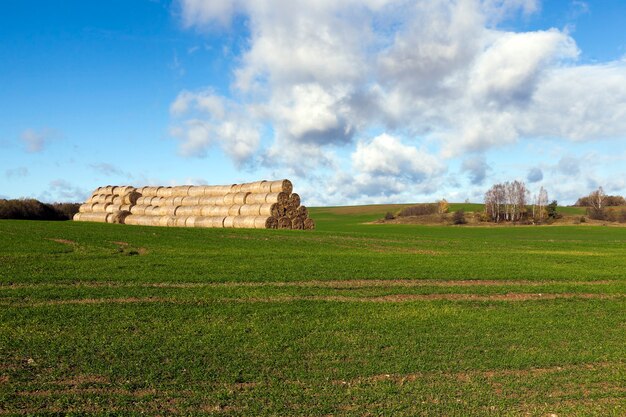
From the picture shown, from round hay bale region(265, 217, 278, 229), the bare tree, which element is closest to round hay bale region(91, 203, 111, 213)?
round hay bale region(265, 217, 278, 229)

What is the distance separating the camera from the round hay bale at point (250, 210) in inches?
1655

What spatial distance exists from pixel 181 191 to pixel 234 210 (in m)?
8.66

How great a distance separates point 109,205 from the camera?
2053 inches

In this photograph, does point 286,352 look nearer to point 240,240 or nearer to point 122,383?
point 122,383

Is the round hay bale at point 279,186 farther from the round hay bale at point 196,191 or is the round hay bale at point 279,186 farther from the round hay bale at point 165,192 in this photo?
the round hay bale at point 165,192

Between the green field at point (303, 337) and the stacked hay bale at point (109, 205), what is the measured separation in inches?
1047

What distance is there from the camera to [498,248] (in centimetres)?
3522

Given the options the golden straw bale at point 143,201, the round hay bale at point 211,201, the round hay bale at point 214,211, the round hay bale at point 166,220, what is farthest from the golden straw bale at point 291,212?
the golden straw bale at point 143,201

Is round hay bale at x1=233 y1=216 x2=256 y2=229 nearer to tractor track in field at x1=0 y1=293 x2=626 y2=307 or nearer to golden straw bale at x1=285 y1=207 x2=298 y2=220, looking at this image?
golden straw bale at x1=285 y1=207 x2=298 y2=220

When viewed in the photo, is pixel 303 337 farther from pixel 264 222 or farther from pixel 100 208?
pixel 100 208

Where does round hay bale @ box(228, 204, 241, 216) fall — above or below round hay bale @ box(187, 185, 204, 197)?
below

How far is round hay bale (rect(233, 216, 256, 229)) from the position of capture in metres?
41.5

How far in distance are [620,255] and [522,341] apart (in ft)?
80.6

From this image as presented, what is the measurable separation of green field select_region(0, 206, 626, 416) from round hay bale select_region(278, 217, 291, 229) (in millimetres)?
17219
